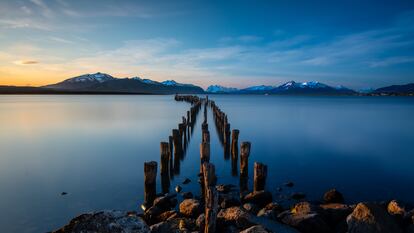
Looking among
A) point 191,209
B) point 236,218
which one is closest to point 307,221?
point 236,218

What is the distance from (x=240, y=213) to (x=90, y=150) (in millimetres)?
12834

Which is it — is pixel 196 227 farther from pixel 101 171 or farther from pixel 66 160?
pixel 66 160

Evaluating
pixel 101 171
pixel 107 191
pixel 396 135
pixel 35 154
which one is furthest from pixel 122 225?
pixel 396 135

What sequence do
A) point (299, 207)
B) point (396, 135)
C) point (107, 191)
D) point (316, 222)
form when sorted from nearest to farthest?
point (316, 222) < point (299, 207) < point (107, 191) < point (396, 135)

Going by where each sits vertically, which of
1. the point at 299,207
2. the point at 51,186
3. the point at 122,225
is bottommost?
the point at 51,186

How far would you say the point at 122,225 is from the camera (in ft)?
15.2

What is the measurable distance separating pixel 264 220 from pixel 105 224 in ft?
10.5

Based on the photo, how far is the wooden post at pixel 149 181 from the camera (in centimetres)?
869

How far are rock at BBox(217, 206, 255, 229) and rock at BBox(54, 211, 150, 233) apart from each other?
6.66 ft

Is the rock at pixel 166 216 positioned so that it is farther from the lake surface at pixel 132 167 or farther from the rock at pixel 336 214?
the rock at pixel 336 214

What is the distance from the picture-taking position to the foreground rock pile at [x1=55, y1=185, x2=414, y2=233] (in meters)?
4.63

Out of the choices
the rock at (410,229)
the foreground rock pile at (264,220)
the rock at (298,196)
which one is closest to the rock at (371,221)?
the foreground rock pile at (264,220)

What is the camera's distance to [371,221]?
5.30 m

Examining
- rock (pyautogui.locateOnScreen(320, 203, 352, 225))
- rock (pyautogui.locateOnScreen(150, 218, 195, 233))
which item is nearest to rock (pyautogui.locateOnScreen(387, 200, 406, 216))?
rock (pyautogui.locateOnScreen(320, 203, 352, 225))
